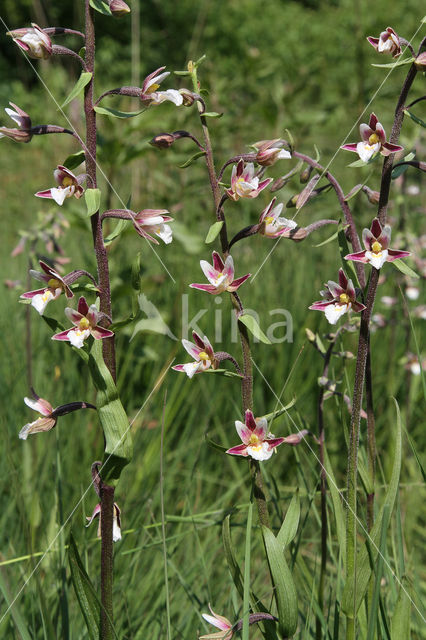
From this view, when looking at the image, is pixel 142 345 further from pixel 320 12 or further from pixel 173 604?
pixel 320 12

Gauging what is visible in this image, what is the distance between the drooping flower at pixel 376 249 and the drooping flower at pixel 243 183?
0.22m

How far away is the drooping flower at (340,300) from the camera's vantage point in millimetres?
1315

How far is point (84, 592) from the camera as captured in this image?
127 cm

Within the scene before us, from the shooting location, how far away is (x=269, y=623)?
4.18ft

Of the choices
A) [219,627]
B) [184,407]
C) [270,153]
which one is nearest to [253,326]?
[270,153]

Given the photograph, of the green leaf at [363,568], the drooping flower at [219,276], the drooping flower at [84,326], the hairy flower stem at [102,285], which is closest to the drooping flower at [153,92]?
the hairy flower stem at [102,285]

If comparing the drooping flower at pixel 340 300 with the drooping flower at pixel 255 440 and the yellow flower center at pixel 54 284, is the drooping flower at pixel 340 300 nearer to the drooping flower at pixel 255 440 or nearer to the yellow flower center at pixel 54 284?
the drooping flower at pixel 255 440

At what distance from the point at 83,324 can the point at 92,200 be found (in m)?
0.23

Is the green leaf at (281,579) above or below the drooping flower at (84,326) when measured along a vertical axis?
below

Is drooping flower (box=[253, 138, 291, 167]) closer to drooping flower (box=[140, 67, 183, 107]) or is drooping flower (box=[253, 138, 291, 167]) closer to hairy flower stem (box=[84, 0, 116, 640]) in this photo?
drooping flower (box=[140, 67, 183, 107])

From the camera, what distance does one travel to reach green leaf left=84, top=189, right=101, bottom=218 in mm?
1226

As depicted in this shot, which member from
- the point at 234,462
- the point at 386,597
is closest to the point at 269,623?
the point at 386,597

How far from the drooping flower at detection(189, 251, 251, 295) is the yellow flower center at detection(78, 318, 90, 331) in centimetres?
22

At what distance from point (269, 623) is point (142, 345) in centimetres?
175
